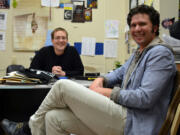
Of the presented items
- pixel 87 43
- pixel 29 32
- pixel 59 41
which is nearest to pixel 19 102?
pixel 59 41

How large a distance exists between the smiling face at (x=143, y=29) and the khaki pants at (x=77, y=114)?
1.35 feet

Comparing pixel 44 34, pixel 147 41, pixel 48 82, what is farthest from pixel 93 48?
pixel 147 41

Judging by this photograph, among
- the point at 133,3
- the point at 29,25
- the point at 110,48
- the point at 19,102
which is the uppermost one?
the point at 133,3

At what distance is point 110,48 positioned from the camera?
124 inches

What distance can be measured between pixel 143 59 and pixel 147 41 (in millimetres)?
170

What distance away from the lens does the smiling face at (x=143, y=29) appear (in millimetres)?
1197

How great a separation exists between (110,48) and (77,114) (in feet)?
6.91

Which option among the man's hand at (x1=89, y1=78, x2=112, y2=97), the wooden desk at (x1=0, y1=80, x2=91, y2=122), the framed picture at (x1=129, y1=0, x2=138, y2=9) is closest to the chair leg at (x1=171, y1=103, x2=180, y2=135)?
the man's hand at (x1=89, y1=78, x2=112, y2=97)

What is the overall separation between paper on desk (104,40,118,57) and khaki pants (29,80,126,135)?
6.60ft

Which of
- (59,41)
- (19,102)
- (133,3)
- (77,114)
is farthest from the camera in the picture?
(133,3)

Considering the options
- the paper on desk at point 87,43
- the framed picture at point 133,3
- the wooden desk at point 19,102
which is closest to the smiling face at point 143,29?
the wooden desk at point 19,102

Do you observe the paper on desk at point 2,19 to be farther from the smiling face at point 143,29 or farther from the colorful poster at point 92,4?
the smiling face at point 143,29

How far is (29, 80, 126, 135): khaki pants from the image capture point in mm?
1114

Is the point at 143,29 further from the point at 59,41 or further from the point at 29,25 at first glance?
the point at 29,25
